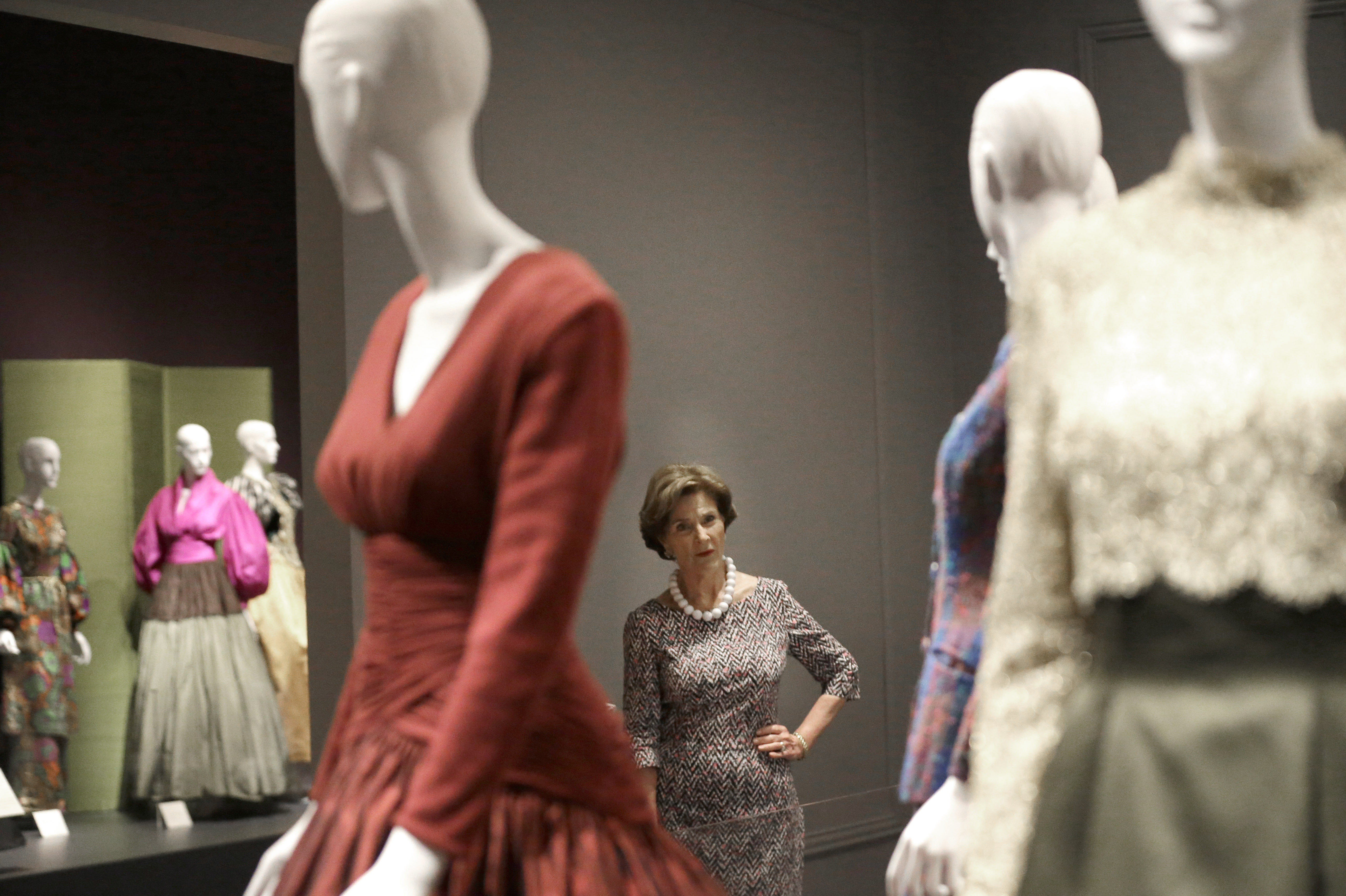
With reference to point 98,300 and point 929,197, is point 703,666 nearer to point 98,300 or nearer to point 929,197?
point 929,197

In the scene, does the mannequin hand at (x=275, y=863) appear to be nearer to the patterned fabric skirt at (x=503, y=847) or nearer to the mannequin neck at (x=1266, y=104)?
the patterned fabric skirt at (x=503, y=847)

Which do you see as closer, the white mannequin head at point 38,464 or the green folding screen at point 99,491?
the white mannequin head at point 38,464

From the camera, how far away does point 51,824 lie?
667 cm

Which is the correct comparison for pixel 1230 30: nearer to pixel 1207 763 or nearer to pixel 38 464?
pixel 1207 763

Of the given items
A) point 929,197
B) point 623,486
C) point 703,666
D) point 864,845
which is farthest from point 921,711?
point 929,197

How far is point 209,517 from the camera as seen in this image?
24.3 feet

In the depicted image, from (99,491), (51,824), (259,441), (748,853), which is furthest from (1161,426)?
(99,491)

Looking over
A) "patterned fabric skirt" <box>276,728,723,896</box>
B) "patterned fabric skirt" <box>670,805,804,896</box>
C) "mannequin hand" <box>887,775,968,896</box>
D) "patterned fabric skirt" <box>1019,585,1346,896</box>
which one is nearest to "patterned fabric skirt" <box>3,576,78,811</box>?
"patterned fabric skirt" <box>670,805,804,896</box>

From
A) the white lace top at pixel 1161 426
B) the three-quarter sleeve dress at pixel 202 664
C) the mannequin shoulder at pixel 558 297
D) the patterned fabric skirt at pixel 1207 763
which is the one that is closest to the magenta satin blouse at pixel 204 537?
the three-quarter sleeve dress at pixel 202 664

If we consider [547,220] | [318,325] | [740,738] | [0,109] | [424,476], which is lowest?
[740,738]

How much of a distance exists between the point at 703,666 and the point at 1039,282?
2.64 meters

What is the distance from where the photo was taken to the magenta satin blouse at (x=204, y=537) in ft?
24.2

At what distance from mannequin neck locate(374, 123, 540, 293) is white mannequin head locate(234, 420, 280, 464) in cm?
681

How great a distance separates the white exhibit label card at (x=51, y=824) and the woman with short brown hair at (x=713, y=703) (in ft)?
12.7
